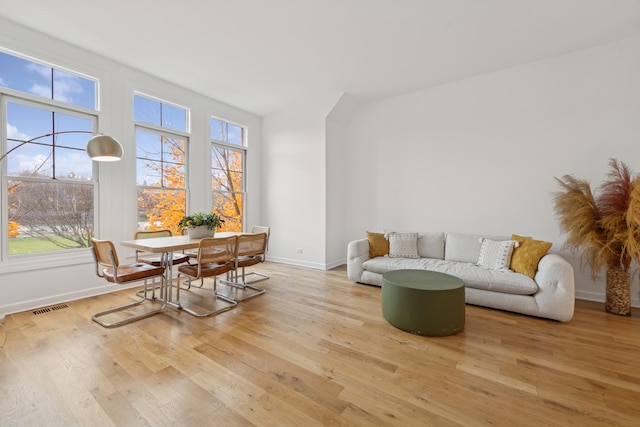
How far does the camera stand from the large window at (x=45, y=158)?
3.04 m

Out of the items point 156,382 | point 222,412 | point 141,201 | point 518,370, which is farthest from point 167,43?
point 518,370

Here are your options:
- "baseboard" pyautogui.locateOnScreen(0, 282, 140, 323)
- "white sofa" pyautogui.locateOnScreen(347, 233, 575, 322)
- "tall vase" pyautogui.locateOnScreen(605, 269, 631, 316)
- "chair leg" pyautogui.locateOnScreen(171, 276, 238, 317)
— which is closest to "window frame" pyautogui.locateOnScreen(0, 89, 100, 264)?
"baseboard" pyautogui.locateOnScreen(0, 282, 140, 323)

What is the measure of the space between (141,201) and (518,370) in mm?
4859

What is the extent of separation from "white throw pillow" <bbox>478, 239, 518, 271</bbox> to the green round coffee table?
106 cm

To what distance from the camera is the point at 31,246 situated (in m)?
3.17

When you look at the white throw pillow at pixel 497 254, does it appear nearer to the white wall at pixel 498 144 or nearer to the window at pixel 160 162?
the white wall at pixel 498 144

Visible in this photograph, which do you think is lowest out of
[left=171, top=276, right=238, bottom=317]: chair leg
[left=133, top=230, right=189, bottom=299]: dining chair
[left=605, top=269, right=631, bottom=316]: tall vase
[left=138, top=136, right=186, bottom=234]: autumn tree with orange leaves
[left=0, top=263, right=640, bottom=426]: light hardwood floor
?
[left=0, top=263, right=640, bottom=426]: light hardwood floor

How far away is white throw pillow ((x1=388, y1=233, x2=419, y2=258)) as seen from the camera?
415cm

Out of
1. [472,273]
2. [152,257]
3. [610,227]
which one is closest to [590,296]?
[610,227]

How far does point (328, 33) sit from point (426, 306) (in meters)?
3.13

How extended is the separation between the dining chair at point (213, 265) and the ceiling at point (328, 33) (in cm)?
240

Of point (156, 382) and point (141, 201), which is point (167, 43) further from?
point (156, 382)

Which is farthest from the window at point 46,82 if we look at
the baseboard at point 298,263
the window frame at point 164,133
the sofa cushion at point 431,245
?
the sofa cushion at point 431,245

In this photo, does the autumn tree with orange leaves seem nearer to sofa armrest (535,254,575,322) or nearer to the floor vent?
the floor vent
